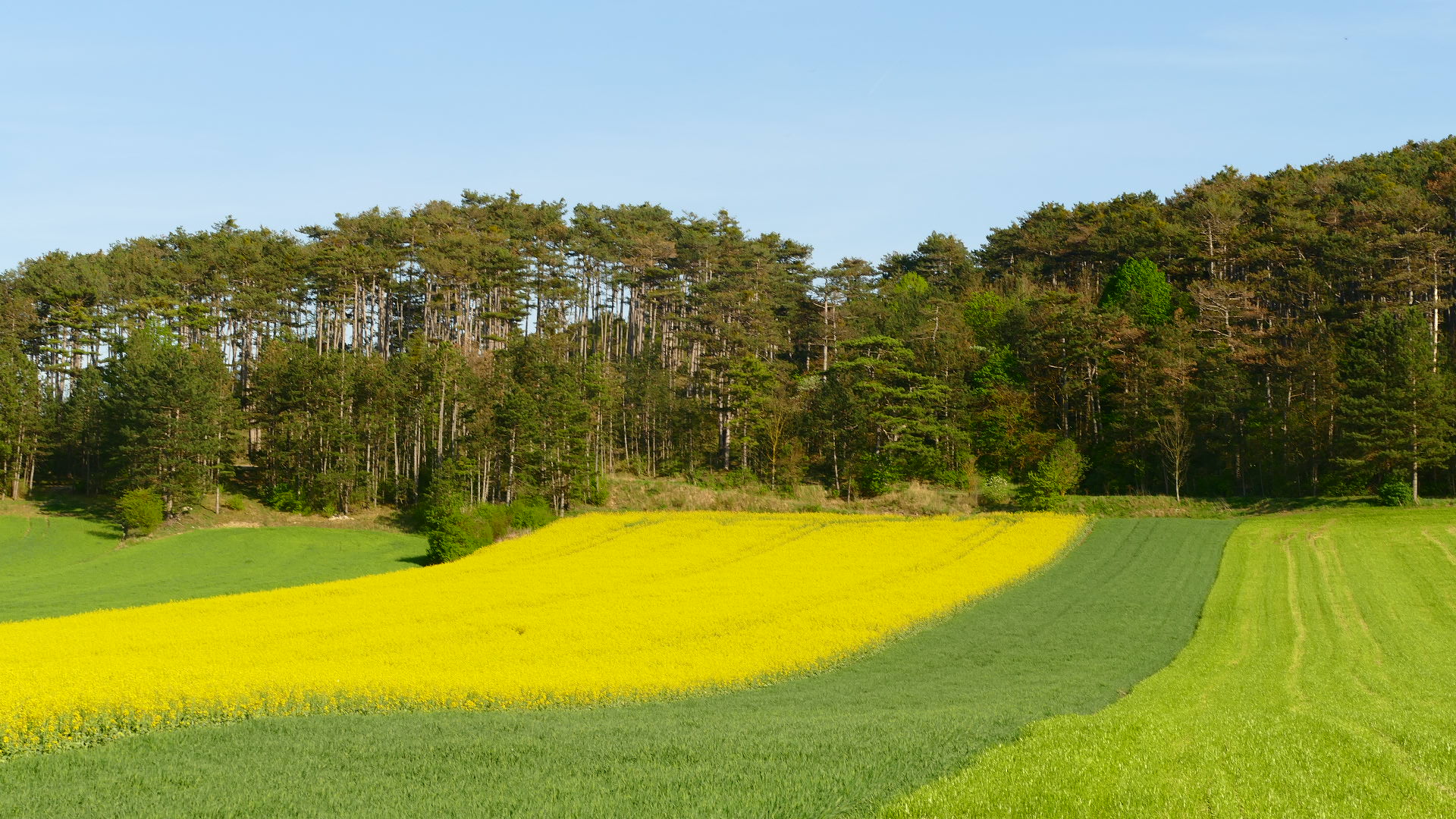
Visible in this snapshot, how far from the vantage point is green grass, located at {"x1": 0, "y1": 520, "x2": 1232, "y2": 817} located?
421 inches

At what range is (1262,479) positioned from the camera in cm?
6575

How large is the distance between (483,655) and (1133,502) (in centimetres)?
4837

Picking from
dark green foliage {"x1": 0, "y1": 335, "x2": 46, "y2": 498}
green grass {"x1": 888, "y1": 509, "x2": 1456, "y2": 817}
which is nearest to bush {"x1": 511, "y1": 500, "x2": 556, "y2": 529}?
green grass {"x1": 888, "y1": 509, "x2": 1456, "y2": 817}

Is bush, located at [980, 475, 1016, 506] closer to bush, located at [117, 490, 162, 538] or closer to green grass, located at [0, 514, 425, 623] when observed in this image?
green grass, located at [0, 514, 425, 623]

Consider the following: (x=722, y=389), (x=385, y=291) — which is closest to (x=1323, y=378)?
(x=722, y=389)

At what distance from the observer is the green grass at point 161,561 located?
42.6 metres

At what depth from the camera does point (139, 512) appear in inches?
2430

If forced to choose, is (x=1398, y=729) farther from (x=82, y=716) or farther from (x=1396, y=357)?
(x=1396, y=357)

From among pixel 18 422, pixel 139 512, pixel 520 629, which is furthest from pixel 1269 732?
pixel 18 422

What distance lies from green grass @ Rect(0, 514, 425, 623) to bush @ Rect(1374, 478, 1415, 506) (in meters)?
54.3

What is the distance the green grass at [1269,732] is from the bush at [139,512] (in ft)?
200

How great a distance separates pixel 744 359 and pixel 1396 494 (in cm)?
4567

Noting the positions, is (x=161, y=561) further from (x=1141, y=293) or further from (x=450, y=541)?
(x=1141, y=293)

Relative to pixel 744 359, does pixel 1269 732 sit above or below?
below
